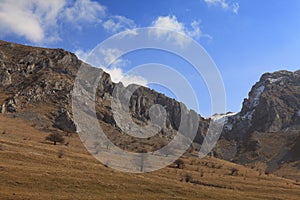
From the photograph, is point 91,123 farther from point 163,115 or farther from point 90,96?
point 163,115

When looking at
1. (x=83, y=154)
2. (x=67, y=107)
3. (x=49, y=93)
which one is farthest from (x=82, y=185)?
(x=49, y=93)

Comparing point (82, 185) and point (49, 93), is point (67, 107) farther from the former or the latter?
point (82, 185)

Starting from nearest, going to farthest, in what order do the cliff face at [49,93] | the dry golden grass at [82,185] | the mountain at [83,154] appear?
the dry golden grass at [82,185], the mountain at [83,154], the cliff face at [49,93]

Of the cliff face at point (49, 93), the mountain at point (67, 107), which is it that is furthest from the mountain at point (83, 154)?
the mountain at point (67, 107)

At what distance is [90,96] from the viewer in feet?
466

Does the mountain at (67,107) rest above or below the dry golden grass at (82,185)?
above

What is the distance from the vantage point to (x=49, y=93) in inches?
5133

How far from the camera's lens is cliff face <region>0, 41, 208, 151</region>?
112m

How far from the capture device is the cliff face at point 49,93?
112 meters

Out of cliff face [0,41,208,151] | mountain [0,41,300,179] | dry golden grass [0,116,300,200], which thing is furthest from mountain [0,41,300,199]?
mountain [0,41,300,179]

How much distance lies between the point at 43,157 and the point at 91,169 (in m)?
7.43

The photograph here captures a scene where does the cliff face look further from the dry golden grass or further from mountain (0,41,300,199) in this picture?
the dry golden grass

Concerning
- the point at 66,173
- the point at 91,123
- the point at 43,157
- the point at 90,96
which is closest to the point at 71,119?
the point at 91,123

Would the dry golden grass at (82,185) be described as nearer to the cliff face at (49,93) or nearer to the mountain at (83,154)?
the mountain at (83,154)
